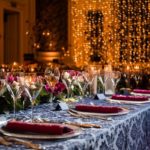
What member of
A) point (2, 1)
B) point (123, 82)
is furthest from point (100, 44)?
point (123, 82)

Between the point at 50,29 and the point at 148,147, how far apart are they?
10536 millimetres

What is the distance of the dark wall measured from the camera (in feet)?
41.7

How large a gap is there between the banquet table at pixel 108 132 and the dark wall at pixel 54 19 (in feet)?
33.0

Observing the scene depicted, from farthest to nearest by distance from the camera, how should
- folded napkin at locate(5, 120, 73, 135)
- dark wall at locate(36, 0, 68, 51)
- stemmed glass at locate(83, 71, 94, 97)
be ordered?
dark wall at locate(36, 0, 68, 51)
stemmed glass at locate(83, 71, 94, 97)
folded napkin at locate(5, 120, 73, 135)

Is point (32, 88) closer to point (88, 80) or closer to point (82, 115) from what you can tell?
point (82, 115)

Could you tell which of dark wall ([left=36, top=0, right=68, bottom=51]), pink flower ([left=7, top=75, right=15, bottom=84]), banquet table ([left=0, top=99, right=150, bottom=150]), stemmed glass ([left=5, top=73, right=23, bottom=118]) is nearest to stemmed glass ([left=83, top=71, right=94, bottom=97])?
banquet table ([left=0, top=99, right=150, bottom=150])

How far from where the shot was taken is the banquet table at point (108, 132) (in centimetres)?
139

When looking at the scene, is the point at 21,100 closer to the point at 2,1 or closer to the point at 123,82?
the point at 123,82

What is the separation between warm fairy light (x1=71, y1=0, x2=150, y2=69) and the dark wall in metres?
0.63

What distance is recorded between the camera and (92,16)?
11.9m

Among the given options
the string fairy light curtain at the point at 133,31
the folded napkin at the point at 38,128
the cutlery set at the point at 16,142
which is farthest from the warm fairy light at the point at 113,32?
the cutlery set at the point at 16,142

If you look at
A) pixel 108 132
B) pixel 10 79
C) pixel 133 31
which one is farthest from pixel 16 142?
pixel 133 31

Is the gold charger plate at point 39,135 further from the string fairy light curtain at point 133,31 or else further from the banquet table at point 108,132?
the string fairy light curtain at point 133,31

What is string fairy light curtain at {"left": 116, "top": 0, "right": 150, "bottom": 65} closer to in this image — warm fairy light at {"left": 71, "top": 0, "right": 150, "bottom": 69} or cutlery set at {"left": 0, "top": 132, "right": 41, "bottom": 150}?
warm fairy light at {"left": 71, "top": 0, "right": 150, "bottom": 69}
